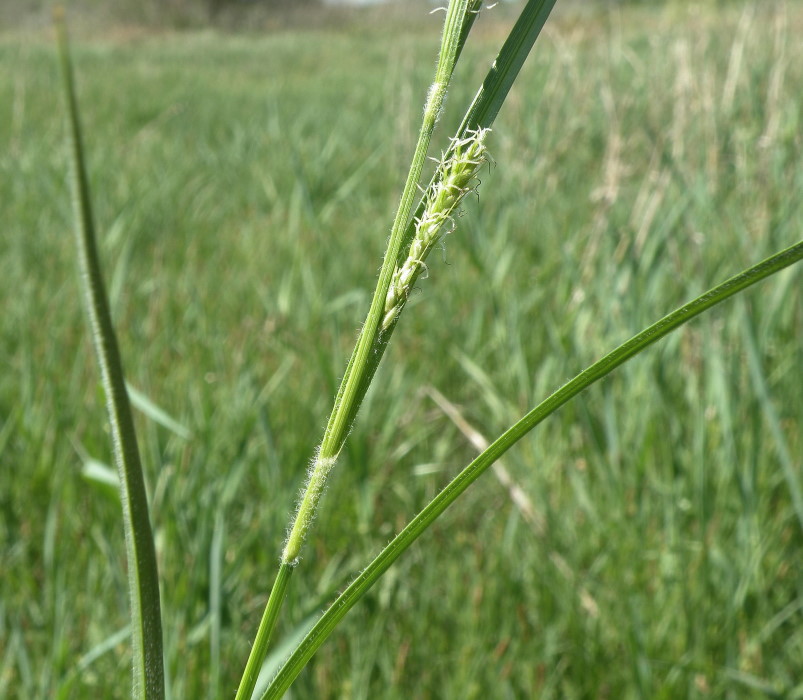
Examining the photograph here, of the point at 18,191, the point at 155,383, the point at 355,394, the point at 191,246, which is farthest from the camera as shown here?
the point at 18,191

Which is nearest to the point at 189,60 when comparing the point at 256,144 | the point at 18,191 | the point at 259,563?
the point at 256,144

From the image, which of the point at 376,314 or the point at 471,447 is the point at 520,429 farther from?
the point at 471,447

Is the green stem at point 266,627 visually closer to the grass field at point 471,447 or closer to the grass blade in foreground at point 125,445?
the grass blade in foreground at point 125,445

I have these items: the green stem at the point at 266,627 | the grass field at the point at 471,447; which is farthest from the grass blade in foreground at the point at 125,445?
the grass field at the point at 471,447

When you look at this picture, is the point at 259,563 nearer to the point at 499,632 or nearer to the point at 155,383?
the point at 499,632

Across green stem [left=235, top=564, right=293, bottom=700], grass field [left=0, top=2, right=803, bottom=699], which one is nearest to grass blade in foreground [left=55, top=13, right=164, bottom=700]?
green stem [left=235, top=564, right=293, bottom=700]

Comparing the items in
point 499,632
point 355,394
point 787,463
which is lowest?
point 499,632

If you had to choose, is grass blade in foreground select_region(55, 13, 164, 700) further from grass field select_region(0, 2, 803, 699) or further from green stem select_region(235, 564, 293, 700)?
grass field select_region(0, 2, 803, 699)
